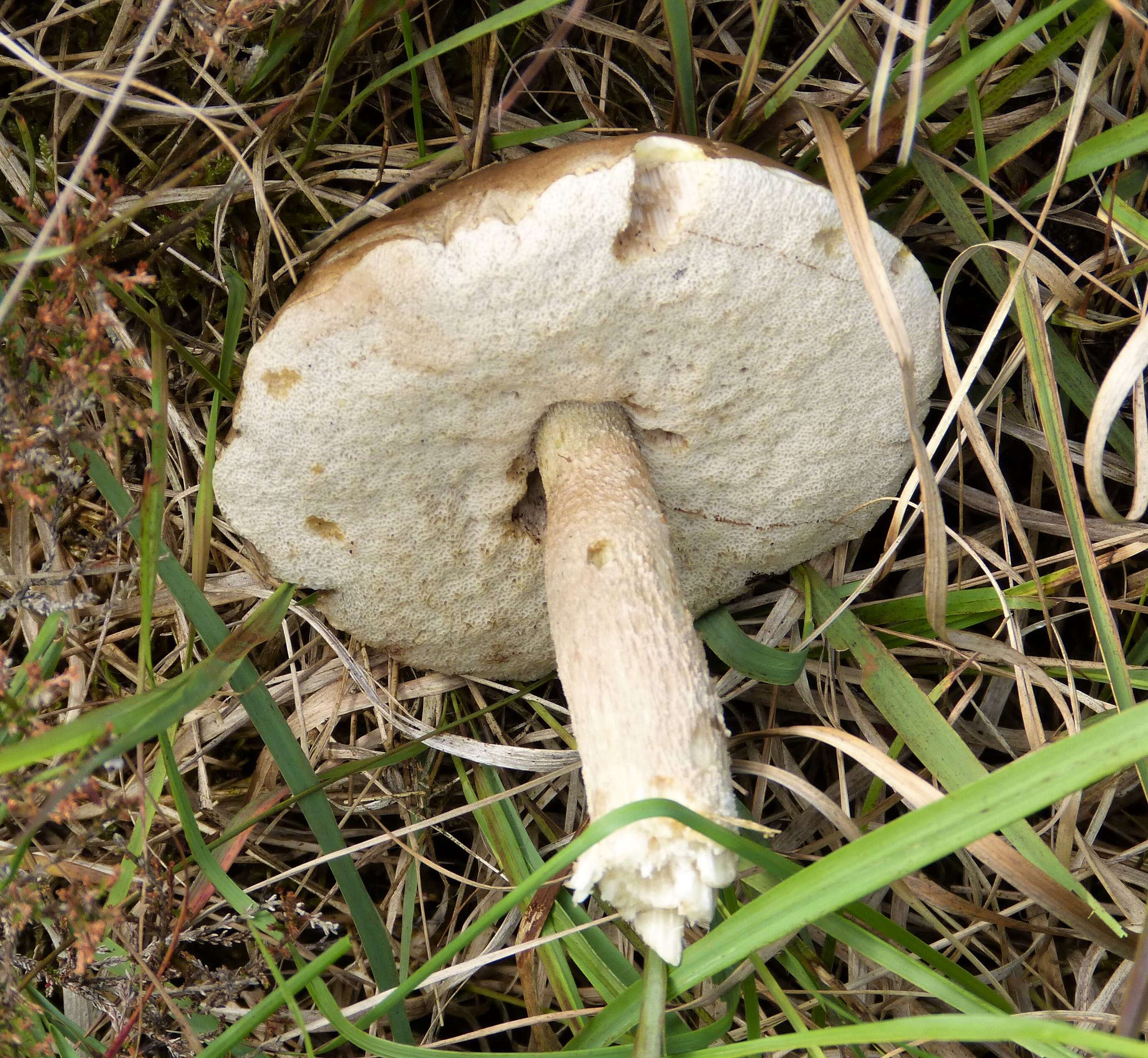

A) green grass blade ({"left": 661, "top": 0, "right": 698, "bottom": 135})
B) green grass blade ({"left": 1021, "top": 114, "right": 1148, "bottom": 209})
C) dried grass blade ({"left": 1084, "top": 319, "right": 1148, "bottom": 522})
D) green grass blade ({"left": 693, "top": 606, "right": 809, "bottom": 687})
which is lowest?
green grass blade ({"left": 693, "top": 606, "right": 809, "bottom": 687})

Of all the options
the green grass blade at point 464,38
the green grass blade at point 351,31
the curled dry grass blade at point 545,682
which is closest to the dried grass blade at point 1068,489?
the curled dry grass blade at point 545,682

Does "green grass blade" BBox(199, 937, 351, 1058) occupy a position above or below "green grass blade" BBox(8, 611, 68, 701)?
below

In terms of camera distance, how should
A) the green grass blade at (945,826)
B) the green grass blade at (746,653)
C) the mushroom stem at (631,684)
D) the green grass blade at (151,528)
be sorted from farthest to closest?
the green grass blade at (746,653) → the green grass blade at (151,528) → the mushroom stem at (631,684) → the green grass blade at (945,826)

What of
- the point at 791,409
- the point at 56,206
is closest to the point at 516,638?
the point at 791,409

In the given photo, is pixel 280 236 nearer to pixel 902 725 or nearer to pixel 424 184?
pixel 424 184

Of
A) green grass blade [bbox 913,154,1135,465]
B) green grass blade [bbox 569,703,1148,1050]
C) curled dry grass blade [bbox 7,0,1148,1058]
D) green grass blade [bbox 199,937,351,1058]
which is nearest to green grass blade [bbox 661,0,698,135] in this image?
curled dry grass blade [bbox 7,0,1148,1058]

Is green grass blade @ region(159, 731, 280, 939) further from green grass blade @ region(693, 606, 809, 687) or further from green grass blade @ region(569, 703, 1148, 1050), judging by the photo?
green grass blade @ region(693, 606, 809, 687)

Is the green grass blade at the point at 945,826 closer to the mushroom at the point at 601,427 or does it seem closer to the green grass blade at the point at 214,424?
the mushroom at the point at 601,427

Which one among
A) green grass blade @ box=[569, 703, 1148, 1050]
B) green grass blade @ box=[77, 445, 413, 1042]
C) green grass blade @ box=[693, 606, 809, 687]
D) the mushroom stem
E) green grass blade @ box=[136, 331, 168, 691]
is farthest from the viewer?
green grass blade @ box=[693, 606, 809, 687]
